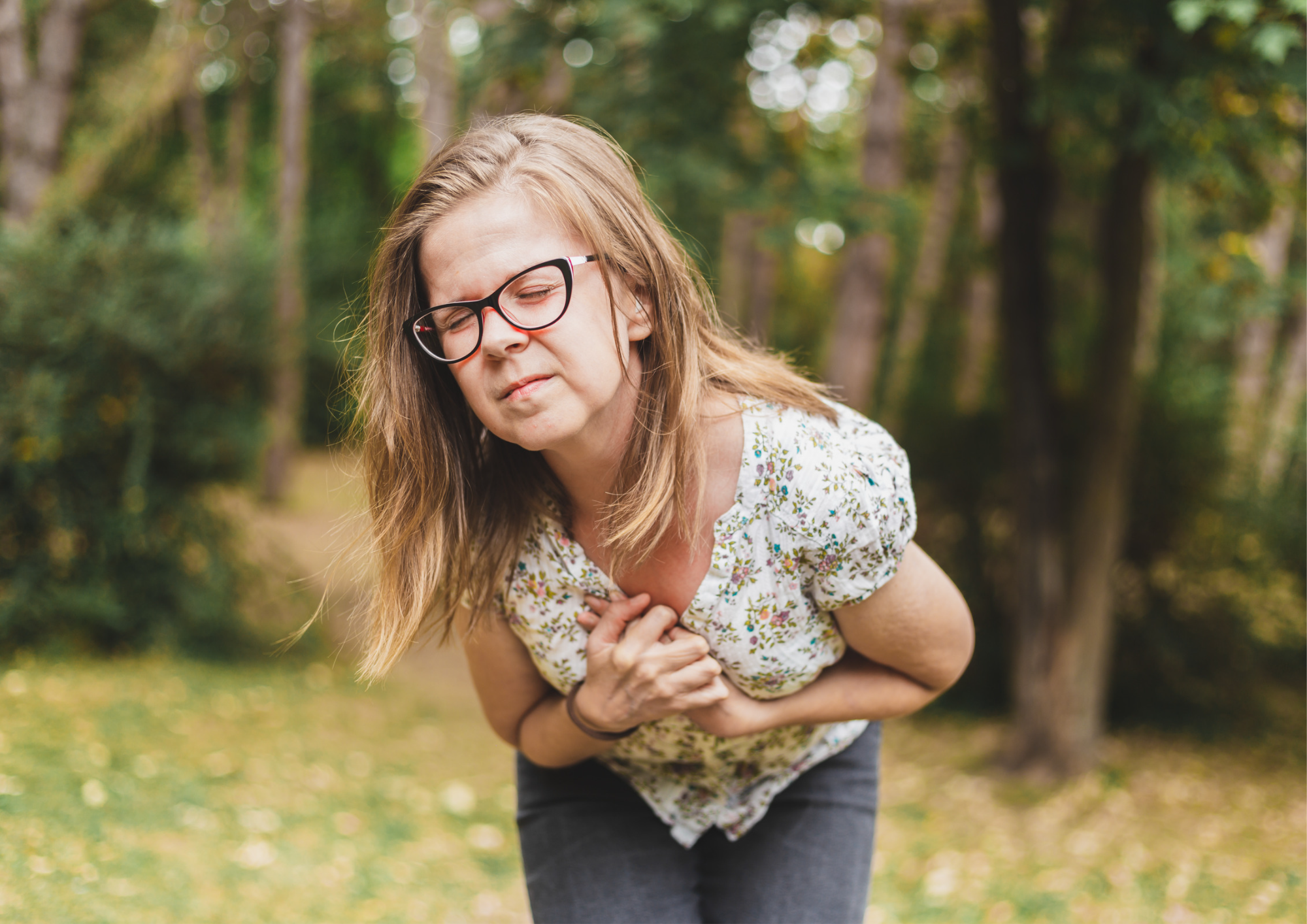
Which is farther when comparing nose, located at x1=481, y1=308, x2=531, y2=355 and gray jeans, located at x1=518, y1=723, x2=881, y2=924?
gray jeans, located at x1=518, y1=723, x2=881, y2=924

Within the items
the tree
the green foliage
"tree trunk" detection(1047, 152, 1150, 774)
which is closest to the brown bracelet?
the tree

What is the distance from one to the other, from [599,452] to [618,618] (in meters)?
0.30

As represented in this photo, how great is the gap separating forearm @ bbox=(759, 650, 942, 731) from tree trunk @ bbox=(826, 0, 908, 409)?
7.08 metres

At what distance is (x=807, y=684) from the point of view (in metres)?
1.89

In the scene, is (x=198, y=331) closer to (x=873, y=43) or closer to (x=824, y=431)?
(x=873, y=43)

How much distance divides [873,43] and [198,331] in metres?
4.82

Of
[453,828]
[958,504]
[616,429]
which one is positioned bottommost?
[453,828]

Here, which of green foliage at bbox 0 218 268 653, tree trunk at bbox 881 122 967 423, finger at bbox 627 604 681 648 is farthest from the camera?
tree trunk at bbox 881 122 967 423

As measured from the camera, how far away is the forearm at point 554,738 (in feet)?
6.14

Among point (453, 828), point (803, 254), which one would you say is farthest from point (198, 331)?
point (803, 254)

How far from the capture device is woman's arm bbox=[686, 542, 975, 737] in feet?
5.83

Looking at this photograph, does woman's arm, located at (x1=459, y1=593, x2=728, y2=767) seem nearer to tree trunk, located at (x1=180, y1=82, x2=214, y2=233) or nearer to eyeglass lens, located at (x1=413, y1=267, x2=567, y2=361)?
eyeglass lens, located at (x1=413, y1=267, x2=567, y2=361)

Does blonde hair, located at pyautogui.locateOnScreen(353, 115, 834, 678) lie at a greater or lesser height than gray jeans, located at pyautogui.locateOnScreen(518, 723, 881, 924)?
greater

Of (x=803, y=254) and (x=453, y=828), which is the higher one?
(x=803, y=254)
